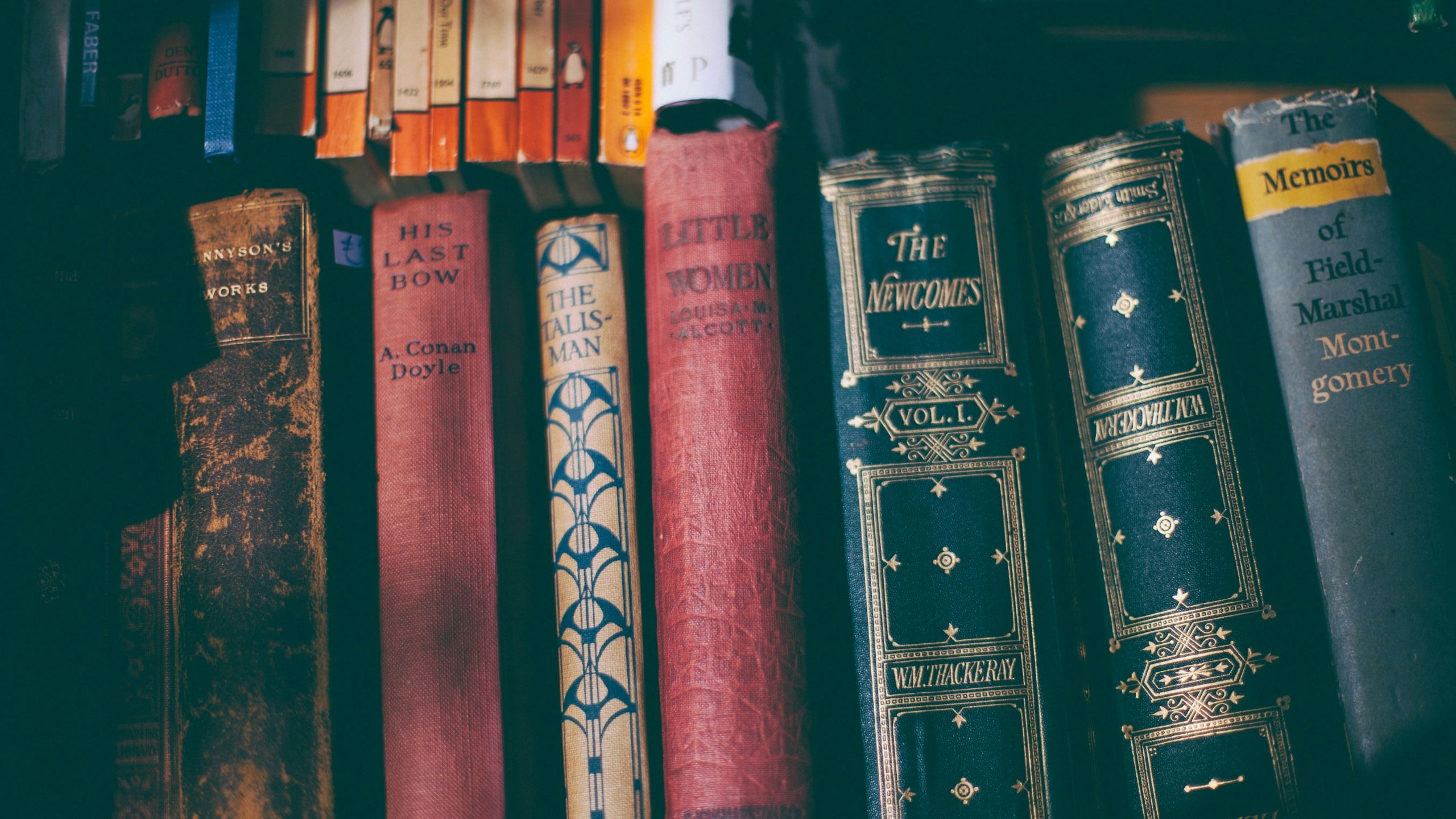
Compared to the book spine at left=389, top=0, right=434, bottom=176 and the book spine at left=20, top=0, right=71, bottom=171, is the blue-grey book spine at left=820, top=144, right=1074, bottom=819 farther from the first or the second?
the book spine at left=20, top=0, right=71, bottom=171

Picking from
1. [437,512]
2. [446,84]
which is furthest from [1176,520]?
[446,84]

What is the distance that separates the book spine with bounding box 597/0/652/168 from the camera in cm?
81

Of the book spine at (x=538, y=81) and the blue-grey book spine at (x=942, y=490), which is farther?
the book spine at (x=538, y=81)

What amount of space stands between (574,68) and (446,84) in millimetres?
104

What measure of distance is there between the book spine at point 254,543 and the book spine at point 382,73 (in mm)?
91

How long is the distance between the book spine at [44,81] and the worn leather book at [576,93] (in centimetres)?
39

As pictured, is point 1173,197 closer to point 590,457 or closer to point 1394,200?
point 1394,200

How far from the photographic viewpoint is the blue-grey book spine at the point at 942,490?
0.69 metres

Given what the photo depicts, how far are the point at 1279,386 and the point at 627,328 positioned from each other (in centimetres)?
50

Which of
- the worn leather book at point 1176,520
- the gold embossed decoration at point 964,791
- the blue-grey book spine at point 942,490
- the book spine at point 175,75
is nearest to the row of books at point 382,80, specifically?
the book spine at point 175,75

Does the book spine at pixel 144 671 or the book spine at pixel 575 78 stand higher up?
the book spine at pixel 575 78

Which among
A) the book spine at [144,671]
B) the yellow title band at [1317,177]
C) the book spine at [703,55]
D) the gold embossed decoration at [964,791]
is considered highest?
the book spine at [703,55]

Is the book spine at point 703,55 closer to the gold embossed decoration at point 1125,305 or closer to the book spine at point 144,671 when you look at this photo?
the gold embossed decoration at point 1125,305

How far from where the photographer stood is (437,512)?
2.41 feet
